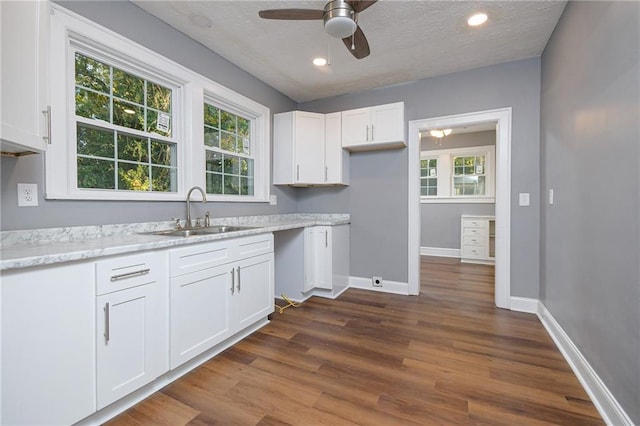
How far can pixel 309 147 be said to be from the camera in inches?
142

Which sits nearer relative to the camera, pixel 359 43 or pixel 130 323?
pixel 130 323

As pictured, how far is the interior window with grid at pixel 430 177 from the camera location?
6.22 meters

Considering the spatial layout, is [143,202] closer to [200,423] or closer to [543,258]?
[200,423]

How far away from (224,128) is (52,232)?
185cm

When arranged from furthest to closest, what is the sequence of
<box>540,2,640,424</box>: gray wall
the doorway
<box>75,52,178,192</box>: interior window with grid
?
the doorway < <box>75,52,178,192</box>: interior window with grid < <box>540,2,640,424</box>: gray wall

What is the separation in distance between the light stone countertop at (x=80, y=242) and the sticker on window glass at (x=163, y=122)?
2.70 ft

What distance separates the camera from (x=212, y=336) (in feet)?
6.50

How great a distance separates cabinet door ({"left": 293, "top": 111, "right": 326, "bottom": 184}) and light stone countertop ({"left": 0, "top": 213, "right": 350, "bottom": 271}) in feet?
3.89

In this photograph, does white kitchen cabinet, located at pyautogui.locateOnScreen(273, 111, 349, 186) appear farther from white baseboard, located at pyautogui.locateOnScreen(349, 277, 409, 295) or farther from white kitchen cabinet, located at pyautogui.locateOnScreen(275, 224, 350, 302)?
white baseboard, located at pyautogui.locateOnScreen(349, 277, 409, 295)

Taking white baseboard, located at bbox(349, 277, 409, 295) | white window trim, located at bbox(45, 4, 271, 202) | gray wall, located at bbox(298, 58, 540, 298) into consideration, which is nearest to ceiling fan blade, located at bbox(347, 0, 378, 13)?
white window trim, located at bbox(45, 4, 271, 202)

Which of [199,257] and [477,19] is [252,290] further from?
[477,19]

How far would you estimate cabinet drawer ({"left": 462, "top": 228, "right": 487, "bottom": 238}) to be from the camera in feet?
17.4

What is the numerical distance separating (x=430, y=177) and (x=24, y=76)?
630 cm

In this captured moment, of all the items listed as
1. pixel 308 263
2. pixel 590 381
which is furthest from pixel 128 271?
pixel 590 381
